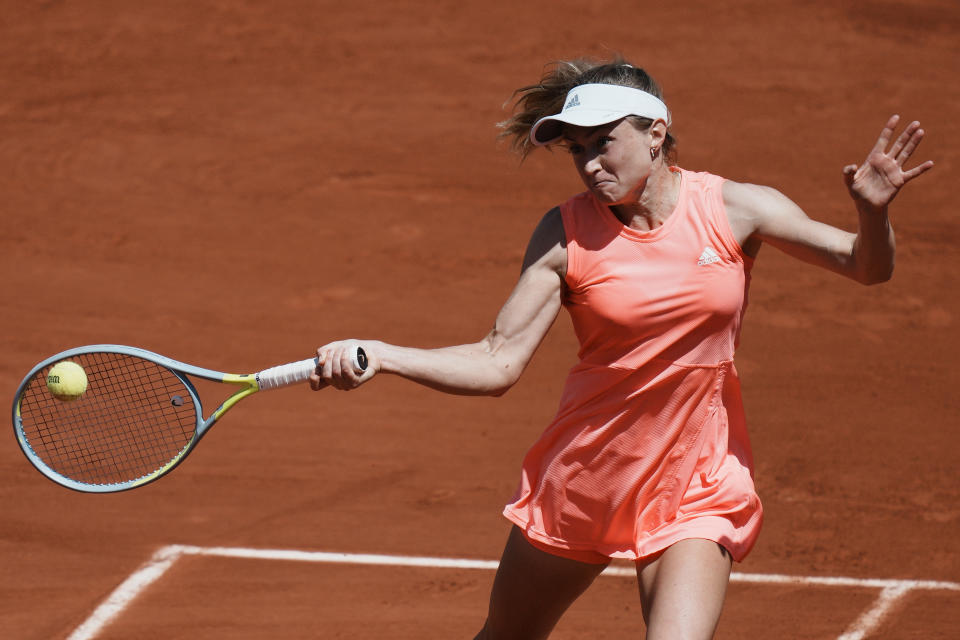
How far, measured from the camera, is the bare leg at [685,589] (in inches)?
141

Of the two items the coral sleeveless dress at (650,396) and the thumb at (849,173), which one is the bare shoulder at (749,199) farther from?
the thumb at (849,173)

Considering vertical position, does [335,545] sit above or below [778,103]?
below

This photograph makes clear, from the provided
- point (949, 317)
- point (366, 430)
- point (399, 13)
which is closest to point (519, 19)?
point (399, 13)

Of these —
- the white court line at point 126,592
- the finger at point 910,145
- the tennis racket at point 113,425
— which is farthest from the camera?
the white court line at point 126,592

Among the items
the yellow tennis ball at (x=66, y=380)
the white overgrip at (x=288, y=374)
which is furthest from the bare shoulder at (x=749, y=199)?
the yellow tennis ball at (x=66, y=380)

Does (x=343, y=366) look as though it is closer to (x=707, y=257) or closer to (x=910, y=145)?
(x=707, y=257)

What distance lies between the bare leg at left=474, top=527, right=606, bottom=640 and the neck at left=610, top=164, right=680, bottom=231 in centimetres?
112

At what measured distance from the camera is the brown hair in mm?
3885

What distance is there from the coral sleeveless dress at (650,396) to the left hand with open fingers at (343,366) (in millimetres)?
691

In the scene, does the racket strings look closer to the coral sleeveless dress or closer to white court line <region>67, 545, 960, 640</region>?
white court line <region>67, 545, 960, 640</region>

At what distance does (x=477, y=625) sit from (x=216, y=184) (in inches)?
220

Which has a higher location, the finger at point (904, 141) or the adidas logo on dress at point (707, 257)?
the finger at point (904, 141)

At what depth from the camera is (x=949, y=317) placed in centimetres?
898

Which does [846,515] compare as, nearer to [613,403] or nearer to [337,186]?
[613,403]
